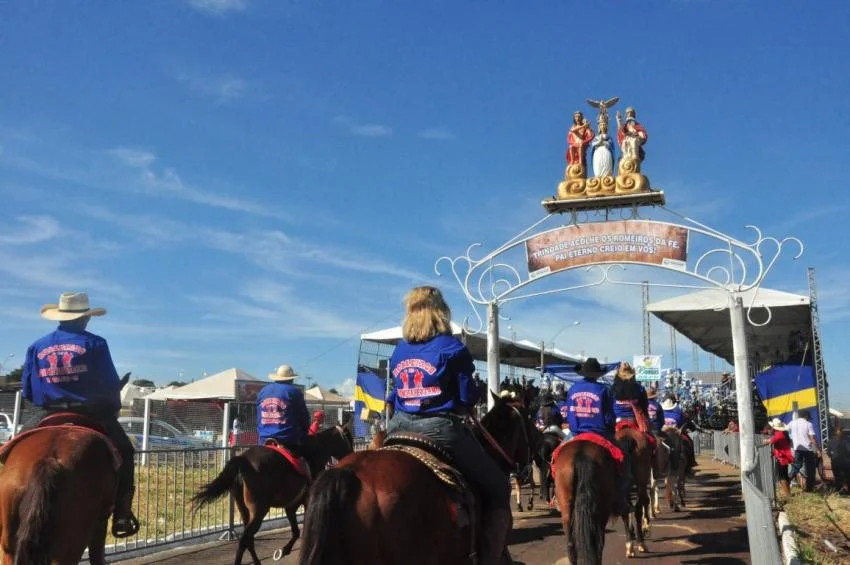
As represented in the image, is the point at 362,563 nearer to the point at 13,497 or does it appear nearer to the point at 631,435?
the point at 13,497

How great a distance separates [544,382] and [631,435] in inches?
761

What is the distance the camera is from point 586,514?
6.97 m

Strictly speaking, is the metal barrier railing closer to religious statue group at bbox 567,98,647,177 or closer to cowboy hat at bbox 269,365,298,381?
cowboy hat at bbox 269,365,298,381

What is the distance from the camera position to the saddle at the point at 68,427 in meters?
5.14

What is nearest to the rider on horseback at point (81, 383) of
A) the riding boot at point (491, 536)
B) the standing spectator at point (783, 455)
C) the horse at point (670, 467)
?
the riding boot at point (491, 536)

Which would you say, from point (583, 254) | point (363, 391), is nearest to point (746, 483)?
point (583, 254)

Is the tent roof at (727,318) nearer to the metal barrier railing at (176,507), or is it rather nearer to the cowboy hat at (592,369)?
the cowboy hat at (592,369)

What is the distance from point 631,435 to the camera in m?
9.81

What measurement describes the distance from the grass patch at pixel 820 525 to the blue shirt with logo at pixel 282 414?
581 centimetres

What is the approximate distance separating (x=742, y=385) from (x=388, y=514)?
11390 mm

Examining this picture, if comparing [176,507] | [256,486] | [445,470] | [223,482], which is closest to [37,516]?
[445,470]

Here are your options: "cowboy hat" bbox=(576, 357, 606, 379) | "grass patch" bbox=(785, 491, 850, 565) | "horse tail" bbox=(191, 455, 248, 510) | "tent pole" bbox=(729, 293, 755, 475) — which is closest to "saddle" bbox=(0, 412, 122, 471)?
A: "horse tail" bbox=(191, 455, 248, 510)

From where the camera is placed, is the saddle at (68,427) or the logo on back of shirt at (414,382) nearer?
the logo on back of shirt at (414,382)

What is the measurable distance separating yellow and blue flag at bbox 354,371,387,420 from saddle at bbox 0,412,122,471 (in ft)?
55.2
